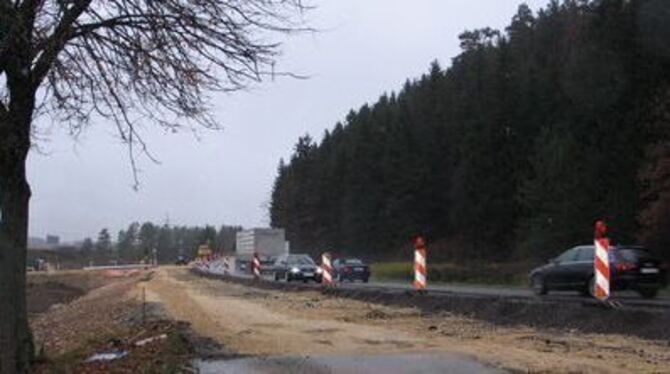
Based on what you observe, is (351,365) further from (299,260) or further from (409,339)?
(299,260)

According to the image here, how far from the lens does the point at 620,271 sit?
1102 inches

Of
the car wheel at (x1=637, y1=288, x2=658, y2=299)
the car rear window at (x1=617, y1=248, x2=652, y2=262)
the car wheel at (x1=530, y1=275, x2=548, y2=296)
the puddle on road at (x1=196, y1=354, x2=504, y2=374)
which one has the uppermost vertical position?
the car rear window at (x1=617, y1=248, x2=652, y2=262)

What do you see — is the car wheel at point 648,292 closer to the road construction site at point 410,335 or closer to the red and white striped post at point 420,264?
the road construction site at point 410,335

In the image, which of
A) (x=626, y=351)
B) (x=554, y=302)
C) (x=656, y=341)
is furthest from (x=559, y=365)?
(x=554, y=302)

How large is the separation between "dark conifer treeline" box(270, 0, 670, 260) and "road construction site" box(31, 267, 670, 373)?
90.0 ft

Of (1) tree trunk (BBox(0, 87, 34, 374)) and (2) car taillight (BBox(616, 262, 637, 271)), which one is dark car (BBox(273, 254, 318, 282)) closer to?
(2) car taillight (BBox(616, 262, 637, 271))

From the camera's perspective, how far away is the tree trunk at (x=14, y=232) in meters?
12.2

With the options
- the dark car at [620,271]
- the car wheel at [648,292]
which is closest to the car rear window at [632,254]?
the dark car at [620,271]

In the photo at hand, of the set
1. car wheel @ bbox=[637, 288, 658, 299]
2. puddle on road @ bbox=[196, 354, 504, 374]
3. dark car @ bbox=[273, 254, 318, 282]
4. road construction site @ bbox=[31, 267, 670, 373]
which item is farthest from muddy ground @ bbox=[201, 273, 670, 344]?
dark car @ bbox=[273, 254, 318, 282]

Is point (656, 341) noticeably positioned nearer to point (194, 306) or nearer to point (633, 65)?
point (194, 306)

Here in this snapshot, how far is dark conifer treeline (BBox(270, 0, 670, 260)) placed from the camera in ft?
194

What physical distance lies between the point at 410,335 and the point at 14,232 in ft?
28.1

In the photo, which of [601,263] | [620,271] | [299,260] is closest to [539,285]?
[620,271]

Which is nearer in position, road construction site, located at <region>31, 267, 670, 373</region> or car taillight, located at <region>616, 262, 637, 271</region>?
road construction site, located at <region>31, 267, 670, 373</region>
